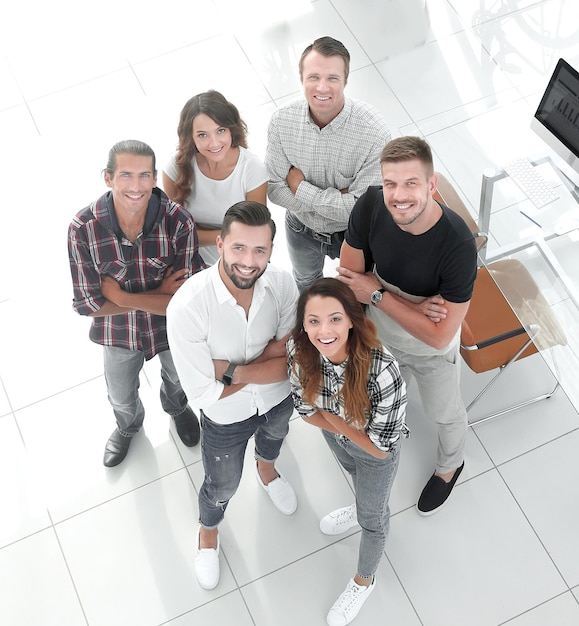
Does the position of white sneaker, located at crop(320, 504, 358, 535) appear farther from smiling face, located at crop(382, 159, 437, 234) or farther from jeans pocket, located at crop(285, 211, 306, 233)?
smiling face, located at crop(382, 159, 437, 234)

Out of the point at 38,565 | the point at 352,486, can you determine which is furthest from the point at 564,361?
the point at 38,565

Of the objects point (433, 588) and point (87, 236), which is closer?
point (87, 236)

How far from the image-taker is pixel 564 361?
338cm

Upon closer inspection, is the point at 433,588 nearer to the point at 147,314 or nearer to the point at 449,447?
the point at 449,447

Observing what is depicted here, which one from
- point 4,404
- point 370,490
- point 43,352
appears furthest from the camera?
point 43,352

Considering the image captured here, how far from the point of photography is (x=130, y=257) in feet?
9.91

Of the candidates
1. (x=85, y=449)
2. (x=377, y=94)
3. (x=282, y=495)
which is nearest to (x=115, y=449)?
(x=85, y=449)

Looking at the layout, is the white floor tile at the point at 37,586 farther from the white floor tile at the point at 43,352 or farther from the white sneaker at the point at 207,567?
the white floor tile at the point at 43,352

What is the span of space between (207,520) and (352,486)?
28.5 inches

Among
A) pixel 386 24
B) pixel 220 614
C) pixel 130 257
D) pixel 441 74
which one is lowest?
pixel 220 614

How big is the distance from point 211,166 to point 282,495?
4.95ft

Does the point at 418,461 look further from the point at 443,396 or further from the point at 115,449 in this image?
the point at 115,449

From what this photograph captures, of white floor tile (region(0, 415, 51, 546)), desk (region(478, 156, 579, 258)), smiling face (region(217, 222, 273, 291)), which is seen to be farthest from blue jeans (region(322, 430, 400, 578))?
white floor tile (region(0, 415, 51, 546))

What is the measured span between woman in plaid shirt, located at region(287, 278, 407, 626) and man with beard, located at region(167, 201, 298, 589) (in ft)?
0.40
